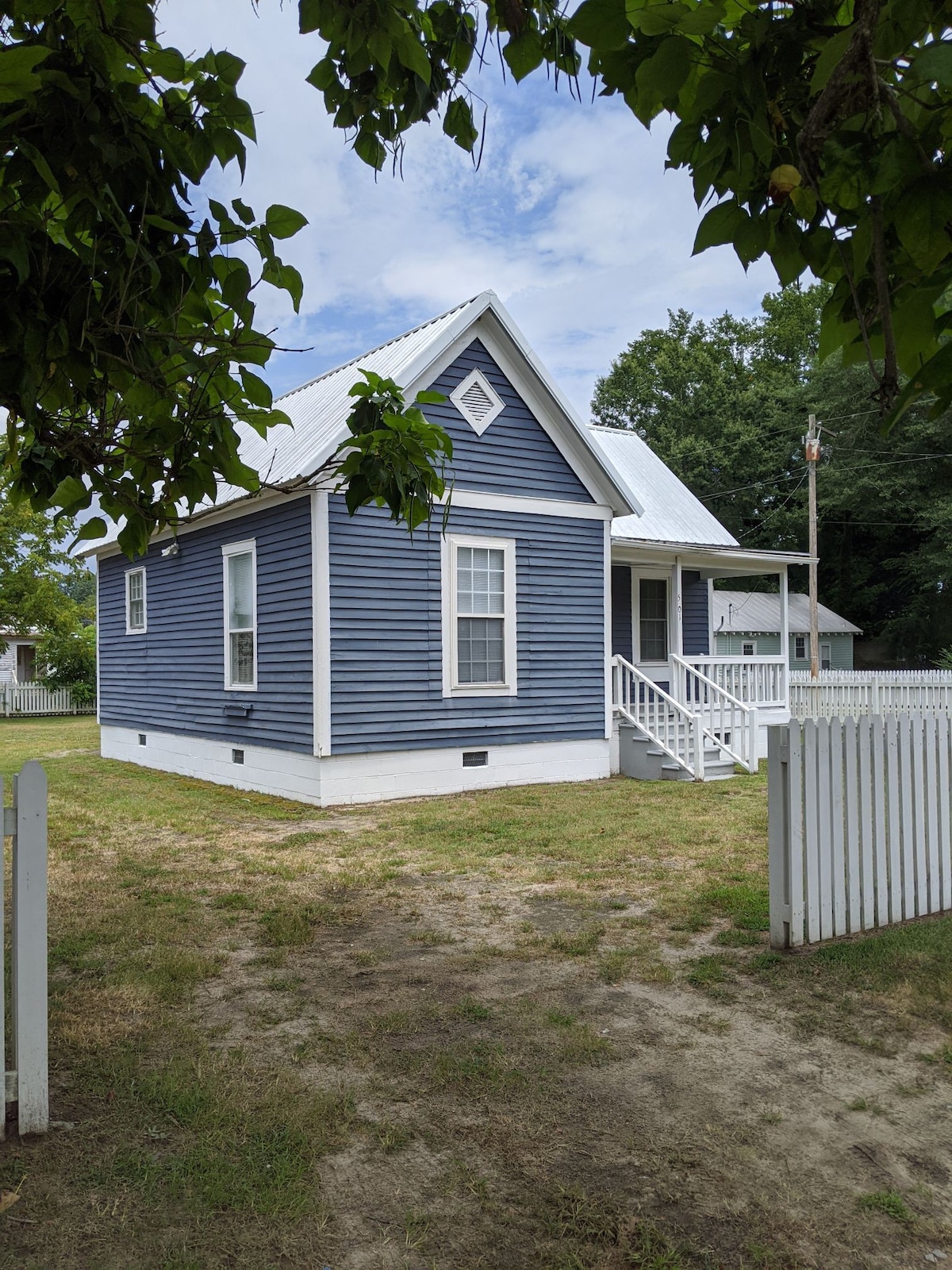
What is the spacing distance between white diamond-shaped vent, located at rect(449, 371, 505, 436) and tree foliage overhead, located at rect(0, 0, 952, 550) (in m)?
7.73

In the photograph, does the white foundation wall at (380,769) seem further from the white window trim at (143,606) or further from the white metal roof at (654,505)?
the white metal roof at (654,505)

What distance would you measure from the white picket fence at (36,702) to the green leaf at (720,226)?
33.7m

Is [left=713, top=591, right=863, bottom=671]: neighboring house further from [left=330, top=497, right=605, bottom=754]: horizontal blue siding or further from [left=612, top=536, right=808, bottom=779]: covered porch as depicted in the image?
[left=330, top=497, right=605, bottom=754]: horizontal blue siding

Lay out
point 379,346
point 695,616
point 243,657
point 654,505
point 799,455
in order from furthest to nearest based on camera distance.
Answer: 1. point 799,455
2. point 695,616
3. point 654,505
4. point 379,346
5. point 243,657

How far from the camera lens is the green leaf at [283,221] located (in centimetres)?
287

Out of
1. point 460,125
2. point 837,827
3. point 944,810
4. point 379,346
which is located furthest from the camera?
point 379,346

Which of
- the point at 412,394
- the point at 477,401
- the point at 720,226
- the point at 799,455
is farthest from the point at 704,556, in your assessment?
the point at 799,455

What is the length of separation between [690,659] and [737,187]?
12516 millimetres

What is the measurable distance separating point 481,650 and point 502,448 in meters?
2.64

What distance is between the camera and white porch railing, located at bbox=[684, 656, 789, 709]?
559 inches

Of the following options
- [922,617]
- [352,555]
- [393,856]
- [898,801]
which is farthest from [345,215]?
[922,617]

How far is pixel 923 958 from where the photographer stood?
4883mm

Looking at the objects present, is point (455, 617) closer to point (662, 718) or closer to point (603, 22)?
point (662, 718)

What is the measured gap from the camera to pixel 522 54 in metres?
3.02
